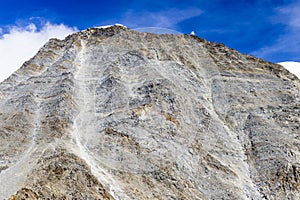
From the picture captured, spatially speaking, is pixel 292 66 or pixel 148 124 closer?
pixel 148 124

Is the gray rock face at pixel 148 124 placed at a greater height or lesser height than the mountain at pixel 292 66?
lesser

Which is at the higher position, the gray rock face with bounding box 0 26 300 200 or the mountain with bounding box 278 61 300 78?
the mountain with bounding box 278 61 300 78

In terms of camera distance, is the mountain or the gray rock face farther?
the mountain

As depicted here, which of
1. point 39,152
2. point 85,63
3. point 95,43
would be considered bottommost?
point 39,152

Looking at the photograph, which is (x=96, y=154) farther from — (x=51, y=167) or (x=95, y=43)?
(x=95, y=43)

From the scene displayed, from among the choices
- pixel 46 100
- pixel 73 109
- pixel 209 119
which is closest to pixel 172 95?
pixel 209 119

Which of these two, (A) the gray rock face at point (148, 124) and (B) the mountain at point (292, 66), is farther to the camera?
(B) the mountain at point (292, 66)

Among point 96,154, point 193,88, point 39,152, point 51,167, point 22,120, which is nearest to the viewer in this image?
point 51,167

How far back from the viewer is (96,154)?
35906 millimetres

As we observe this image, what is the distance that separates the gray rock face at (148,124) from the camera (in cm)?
3206

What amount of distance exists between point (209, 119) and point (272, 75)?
50.5 feet

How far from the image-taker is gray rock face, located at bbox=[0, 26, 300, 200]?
32062 millimetres

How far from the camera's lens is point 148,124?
4009cm

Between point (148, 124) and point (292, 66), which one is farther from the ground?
point (292, 66)
